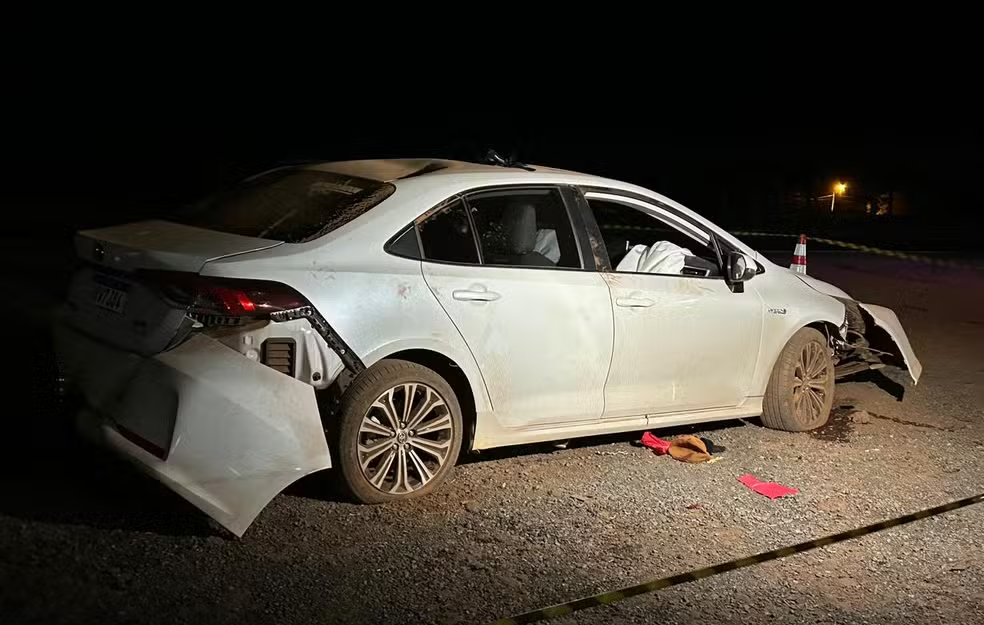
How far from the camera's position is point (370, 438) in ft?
17.7

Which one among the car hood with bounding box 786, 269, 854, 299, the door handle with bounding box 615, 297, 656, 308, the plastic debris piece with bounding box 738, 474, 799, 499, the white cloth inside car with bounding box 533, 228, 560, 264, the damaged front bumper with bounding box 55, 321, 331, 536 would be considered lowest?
the plastic debris piece with bounding box 738, 474, 799, 499

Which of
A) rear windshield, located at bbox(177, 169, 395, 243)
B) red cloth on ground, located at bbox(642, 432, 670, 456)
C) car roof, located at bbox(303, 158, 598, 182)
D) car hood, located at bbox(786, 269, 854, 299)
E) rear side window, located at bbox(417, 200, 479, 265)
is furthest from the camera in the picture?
car hood, located at bbox(786, 269, 854, 299)

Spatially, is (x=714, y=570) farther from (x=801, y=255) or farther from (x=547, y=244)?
(x=801, y=255)

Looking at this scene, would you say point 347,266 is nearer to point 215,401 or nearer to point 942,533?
point 215,401

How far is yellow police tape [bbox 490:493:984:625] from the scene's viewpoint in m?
4.37

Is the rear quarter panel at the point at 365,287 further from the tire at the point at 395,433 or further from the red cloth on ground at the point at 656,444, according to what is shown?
the red cloth on ground at the point at 656,444

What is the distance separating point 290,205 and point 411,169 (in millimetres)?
743

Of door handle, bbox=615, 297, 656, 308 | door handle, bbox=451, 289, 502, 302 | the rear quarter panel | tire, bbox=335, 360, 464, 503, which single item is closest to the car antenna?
door handle, bbox=615, 297, 656, 308

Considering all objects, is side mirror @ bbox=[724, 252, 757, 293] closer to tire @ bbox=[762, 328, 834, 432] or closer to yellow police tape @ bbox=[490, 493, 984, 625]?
tire @ bbox=[762, 328, 834, 432]

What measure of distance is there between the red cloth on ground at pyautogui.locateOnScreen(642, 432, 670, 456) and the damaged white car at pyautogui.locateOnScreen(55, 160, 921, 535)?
21 cm

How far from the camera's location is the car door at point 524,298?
5609 millimetres

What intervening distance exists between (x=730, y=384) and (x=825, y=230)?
73.6 feet

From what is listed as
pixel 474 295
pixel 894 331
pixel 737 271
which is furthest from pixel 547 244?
pixel 894 331

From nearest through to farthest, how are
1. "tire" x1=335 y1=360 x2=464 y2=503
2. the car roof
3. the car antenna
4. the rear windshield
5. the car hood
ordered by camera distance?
"tire" x1=335 y1=360 x2=464 y2=503 → the rear windshield → the car roof → the car antenna → the car hood
